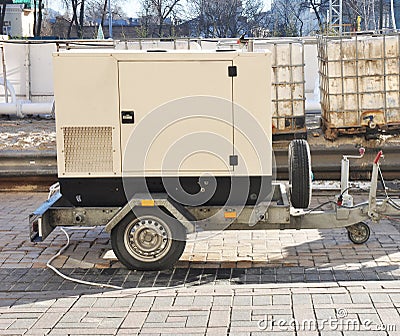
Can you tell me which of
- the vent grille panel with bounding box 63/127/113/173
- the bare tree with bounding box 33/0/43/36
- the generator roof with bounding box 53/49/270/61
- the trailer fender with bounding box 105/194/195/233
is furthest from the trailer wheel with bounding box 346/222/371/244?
the bare tree with bounding box 33/0/43/36

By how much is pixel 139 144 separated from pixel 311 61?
13.3 m

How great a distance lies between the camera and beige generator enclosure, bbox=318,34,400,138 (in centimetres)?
1302

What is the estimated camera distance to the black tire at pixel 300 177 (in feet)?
29.2

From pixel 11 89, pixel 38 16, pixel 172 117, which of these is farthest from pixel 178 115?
pixel 38 16

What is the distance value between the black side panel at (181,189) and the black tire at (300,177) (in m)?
0.42

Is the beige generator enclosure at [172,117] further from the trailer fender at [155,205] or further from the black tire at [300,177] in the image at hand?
the black tire at [300,177]

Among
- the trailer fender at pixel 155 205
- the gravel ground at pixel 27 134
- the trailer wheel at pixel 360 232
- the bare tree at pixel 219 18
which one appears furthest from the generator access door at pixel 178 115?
the bare tree at pixel 219 18

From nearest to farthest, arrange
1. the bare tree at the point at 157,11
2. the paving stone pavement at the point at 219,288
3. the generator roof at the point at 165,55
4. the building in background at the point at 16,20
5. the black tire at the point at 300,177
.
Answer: the paving stone pavement at the point at 219,288 < the generator roof at the point at 165,55 < the black tire at the point at 300,177 < the bare tree at the point at 157,11 < the building in background at the point at 16,20

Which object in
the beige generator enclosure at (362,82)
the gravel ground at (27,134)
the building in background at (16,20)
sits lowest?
the gravel ground at (27,134)

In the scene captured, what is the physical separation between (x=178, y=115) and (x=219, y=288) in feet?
6.60

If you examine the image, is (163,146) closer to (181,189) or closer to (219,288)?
(181,189)

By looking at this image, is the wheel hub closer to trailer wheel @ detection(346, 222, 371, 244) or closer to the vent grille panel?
the vent grille panel

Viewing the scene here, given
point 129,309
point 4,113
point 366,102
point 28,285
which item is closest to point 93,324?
point 129,309

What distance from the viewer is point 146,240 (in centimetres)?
866
